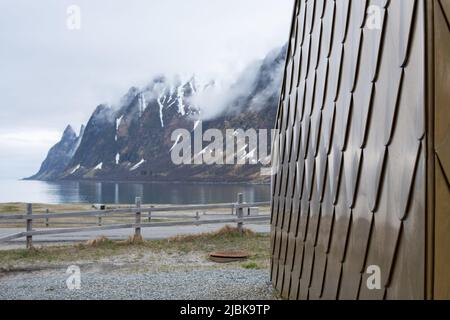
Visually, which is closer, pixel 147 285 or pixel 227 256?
pixel 147 285

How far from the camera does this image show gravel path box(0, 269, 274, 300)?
832 centimetres

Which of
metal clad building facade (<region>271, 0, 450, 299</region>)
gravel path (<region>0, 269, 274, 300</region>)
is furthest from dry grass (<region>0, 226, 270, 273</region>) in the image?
metal clad building facade (<region>271, 0, 450, 299</region>)

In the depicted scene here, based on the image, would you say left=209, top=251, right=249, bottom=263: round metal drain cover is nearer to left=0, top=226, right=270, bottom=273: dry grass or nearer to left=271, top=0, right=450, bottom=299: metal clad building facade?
left=0, top=226, right=270, bottom=273: dry grass

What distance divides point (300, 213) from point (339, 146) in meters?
1.92

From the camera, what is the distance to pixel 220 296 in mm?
8289

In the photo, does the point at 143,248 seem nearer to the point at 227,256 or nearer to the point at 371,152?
A: the point at 227,256

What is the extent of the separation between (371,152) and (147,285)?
6.65m

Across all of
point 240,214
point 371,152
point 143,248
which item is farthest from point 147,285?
point 240,214

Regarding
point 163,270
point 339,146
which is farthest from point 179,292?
point 339,146

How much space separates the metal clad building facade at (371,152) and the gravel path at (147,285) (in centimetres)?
208

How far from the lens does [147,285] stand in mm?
9234

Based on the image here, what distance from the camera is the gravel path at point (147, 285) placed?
8320mm

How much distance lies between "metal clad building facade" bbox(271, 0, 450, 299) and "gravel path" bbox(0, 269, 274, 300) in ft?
6.82

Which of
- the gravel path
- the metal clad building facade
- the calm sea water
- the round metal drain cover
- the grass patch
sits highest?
the metal clad building facade
